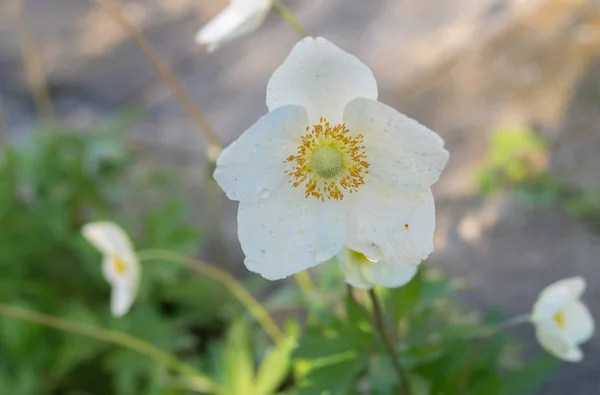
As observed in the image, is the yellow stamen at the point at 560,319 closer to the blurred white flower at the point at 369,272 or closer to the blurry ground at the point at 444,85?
the blurred white flower at the point at 369,272

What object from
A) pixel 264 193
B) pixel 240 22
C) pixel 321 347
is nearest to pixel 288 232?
pixel 264 193

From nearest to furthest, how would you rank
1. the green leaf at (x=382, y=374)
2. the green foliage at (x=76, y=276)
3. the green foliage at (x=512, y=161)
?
the green leaf at (x=382, y=374) → the green foliage at (x=76, y=276) → the green foliage at (x=512, y=161)

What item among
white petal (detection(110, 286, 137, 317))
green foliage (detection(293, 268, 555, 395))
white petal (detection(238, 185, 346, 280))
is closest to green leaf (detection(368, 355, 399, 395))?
green foliage (detection(293, 268, 555, 395))

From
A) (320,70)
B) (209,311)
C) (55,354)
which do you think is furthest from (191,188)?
(320,70)

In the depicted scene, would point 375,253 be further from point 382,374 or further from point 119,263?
point 119,263

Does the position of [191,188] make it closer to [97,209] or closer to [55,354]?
[97,209]

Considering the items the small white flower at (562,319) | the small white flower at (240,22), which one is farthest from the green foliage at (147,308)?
the small white flower at (240,22)
